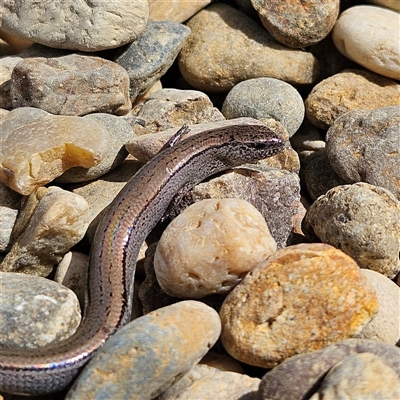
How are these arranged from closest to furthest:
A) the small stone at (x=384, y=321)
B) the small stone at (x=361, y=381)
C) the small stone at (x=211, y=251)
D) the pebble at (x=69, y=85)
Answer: the small stone at (x=361, y=381) → the small stone at (x=384, y=321) → the small stone at (x=211, y=251) → the pebble at (x=69, y=85)

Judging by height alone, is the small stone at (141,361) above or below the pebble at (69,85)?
below

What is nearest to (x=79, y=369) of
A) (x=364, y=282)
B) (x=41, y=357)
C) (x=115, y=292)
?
(x=41, y=357)

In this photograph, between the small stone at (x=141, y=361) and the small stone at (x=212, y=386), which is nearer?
the small stone at (x=141, y=361)

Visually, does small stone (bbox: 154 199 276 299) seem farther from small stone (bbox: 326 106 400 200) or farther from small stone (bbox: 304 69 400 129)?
small stone (bbox: 304 69 400 129)

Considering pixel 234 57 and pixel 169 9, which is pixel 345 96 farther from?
pixel 169 9

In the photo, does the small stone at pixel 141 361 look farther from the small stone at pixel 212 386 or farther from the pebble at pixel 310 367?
the pebble at pixel 310 367

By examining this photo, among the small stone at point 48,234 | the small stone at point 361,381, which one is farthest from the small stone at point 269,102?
the small stone at point 361,381

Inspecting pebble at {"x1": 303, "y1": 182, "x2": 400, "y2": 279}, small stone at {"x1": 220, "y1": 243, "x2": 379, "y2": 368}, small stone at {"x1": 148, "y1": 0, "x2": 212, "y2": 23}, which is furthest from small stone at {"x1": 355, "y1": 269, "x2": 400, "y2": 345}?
small stone at {"x1": 148, "y1": 0, "x2": 212, "y2": 23}

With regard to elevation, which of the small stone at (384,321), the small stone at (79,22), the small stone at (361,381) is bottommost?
the small stone at (384,321)
